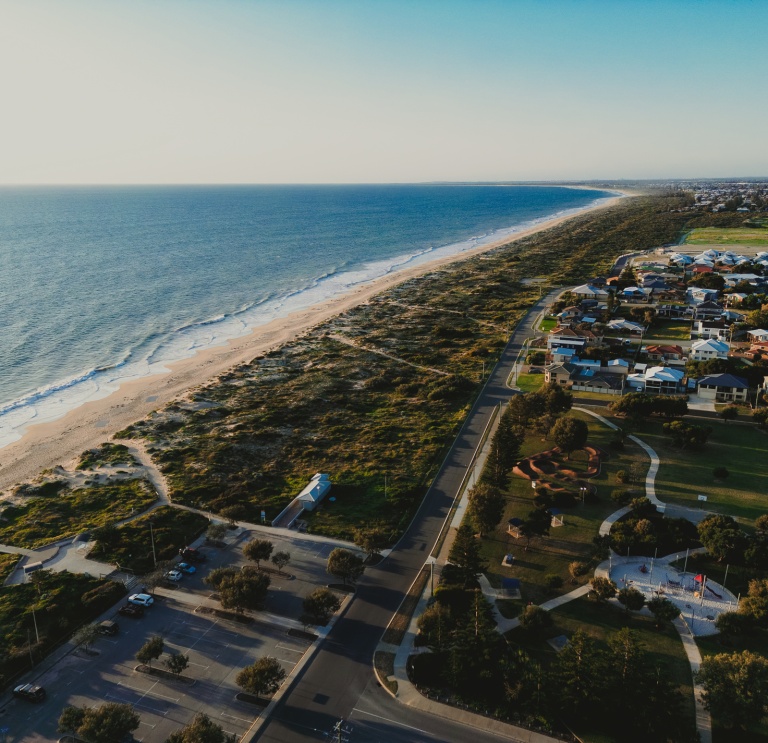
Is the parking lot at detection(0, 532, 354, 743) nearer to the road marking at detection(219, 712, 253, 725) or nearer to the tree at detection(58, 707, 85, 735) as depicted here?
the road marking at detection(219, 712, 253, 725)

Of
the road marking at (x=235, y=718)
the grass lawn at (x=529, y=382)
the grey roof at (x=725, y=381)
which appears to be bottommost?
the road marking at (x=235, y=718)

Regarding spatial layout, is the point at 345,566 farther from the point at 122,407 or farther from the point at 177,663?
the point at 122,407

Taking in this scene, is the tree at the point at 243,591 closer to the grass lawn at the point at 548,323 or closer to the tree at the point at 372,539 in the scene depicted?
the tree at the point at 372,539

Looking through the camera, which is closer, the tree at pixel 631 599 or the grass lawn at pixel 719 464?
the tree at pixel 631 599

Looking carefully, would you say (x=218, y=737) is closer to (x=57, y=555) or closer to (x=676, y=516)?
(x=57, y=555)

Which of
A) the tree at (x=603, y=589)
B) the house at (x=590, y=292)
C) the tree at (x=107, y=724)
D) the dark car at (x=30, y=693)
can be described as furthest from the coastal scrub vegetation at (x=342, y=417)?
the tree at (x=107, y=724)

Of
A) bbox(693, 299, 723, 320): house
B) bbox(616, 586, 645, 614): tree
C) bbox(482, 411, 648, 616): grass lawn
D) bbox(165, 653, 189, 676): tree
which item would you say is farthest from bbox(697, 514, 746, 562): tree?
bbox(693, 299, 723, 320): house

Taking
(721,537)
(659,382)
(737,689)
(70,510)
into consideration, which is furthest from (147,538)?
(659,382)
